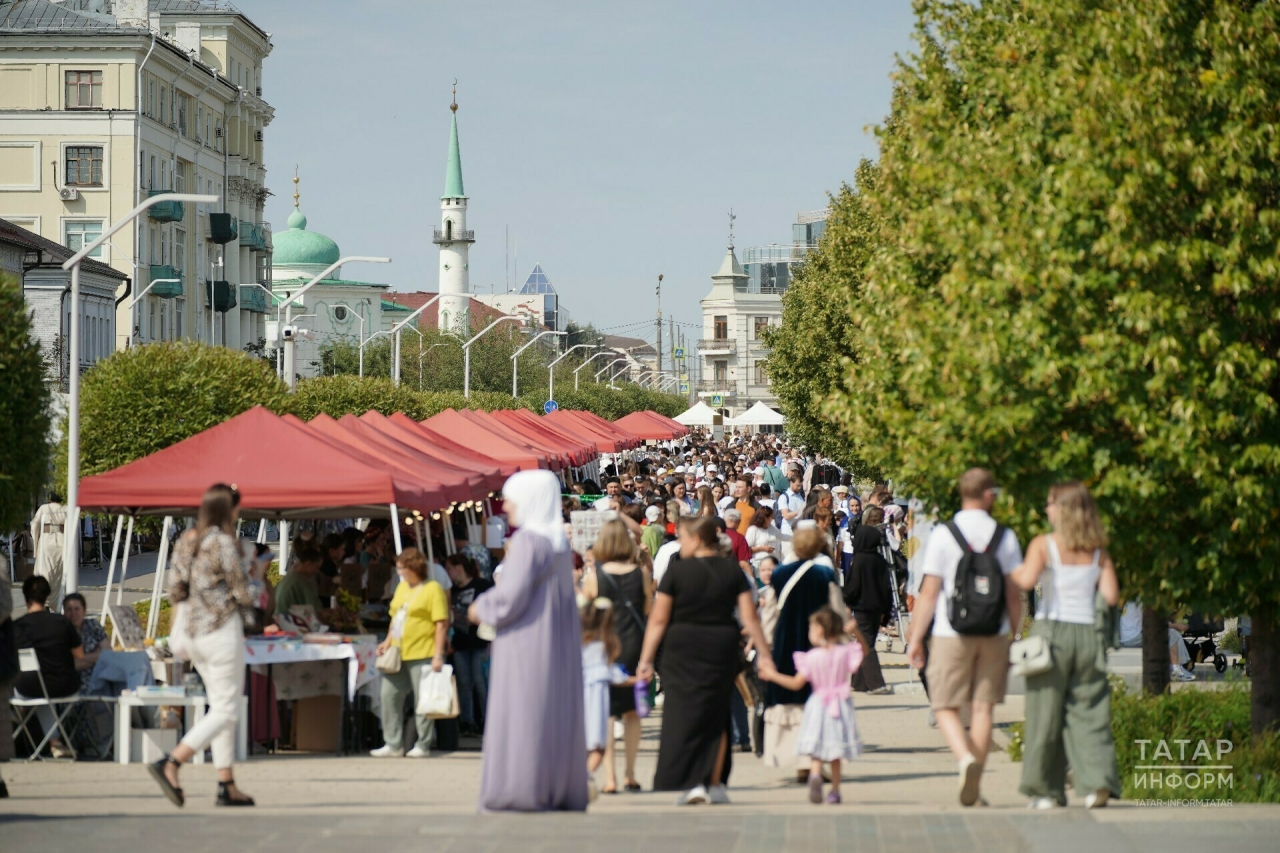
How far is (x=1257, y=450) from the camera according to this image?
1073 cm

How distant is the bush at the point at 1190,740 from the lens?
431 inches

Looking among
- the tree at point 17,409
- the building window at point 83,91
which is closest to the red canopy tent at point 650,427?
the building window at point 83,91

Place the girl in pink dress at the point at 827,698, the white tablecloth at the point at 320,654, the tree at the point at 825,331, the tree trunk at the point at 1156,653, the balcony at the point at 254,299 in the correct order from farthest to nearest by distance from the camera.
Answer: the balcony at the point at 254,299 < the tree at the point at 825,331 < the tree trunk at the point at 1156,653 < the white tablecloth at the point at 320,654 < the girl in pink dress at the point at 827,698

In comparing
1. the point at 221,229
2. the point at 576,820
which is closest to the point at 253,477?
the point at 576,820

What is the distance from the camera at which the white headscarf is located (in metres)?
8.67

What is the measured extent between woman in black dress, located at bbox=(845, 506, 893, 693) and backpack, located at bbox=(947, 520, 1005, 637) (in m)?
7.00

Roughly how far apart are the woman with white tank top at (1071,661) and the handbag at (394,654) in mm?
5021

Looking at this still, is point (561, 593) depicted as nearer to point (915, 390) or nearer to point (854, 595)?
point (915, 390)

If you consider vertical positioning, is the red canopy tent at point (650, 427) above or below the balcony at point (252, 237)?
below

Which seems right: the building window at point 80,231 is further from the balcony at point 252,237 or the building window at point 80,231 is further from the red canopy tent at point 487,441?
the red canopy tent at point 487,441

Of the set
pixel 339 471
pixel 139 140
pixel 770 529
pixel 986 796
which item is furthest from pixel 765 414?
pixel 986 796

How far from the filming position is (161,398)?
27766 mm

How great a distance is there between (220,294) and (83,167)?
888cm

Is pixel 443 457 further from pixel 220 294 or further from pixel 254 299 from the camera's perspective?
pixel 254 299
